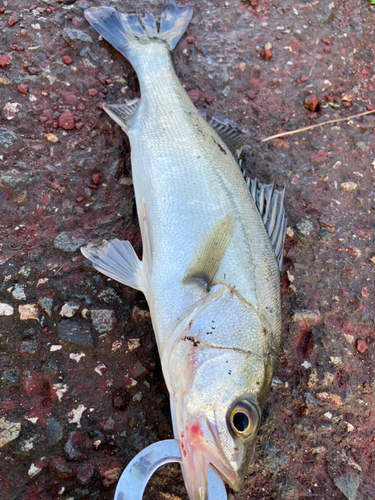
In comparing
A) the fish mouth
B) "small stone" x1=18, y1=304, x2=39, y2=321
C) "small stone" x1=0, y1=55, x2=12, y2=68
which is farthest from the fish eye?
"small stone" x1=0, y1=55, x2=12, y2=68

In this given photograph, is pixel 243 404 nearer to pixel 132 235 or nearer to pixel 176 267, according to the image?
pixel 176 267

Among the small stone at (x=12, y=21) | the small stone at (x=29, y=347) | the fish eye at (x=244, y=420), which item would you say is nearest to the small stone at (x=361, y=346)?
the fish eye at (x=244, y=420)

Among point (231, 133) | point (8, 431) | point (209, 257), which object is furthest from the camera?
point (231, 133)

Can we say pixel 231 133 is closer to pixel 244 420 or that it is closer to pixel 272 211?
pixel 272 211

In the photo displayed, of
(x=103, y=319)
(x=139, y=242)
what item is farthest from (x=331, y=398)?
(x=139, y=242)

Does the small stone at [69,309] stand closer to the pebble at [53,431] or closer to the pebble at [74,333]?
the pebble at [74,333]

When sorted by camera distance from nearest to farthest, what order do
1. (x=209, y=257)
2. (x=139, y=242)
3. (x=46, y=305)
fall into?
(x=209, y=257) → (x=46, y=305) → (x=139, y=242)
